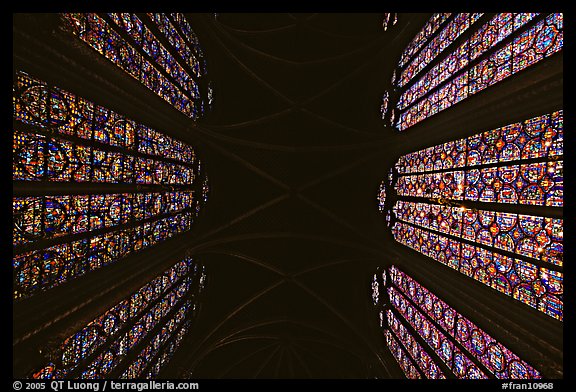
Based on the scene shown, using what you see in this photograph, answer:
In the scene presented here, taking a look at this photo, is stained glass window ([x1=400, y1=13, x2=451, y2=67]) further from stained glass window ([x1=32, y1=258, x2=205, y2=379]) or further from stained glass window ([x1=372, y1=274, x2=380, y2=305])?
stained glass window ([x1=32, y1=258, x2=205, y2=379])

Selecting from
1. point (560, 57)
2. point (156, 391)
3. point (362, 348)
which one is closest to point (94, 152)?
point (156, 391)

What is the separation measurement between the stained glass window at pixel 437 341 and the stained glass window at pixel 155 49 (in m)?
8.68

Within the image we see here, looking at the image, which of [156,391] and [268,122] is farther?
[268,122]

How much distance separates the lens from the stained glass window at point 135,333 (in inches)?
233

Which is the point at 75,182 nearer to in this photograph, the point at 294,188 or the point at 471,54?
the point at 471,54

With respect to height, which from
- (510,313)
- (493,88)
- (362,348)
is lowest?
(362,348)

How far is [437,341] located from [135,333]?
710cm

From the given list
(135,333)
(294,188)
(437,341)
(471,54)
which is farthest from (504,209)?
(135,333)

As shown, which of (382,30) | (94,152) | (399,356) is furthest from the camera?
(382,30)

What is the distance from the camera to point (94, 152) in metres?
6.36

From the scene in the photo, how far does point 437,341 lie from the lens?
24.8 ft

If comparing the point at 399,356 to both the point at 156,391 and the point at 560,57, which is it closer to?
the point at 156,391

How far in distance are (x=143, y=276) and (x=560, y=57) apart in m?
8.28

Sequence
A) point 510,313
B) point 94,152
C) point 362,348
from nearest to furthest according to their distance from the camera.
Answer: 1. point 510,313
2. point 94,152
3. point 362,348
